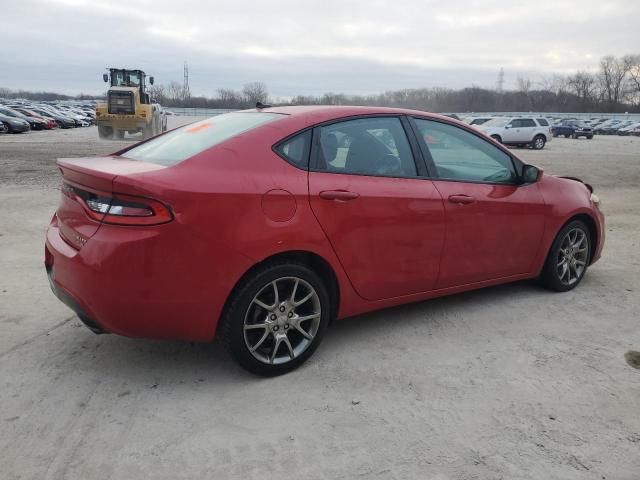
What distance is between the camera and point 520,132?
28281 millimetres

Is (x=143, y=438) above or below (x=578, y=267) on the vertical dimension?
below

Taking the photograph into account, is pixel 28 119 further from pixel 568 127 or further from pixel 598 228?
pixel 568 127

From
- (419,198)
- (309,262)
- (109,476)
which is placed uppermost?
(419,198)

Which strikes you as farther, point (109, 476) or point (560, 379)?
point (560, 379)

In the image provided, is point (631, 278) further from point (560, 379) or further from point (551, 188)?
point (560, 379)

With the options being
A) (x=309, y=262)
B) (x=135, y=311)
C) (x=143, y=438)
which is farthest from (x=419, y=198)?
(x=143, y=438)

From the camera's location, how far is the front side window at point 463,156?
13.1 ft

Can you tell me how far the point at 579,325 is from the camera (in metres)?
4.16

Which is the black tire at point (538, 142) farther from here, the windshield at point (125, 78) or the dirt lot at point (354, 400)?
the dirt lot at point (354, 400)

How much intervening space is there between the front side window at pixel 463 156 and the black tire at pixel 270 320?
4.40 ft

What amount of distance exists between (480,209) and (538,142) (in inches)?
1072

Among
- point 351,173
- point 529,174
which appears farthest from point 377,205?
point 529,174

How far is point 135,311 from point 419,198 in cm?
196

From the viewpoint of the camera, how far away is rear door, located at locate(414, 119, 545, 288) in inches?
155
